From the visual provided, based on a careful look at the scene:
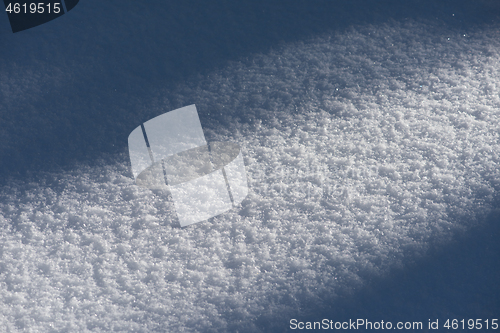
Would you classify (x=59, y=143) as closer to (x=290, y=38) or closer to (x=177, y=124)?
(x=177, y=124)

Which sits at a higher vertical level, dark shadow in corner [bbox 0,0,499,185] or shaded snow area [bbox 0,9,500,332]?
dark shadow in corner [bbox 0,0,499,185]

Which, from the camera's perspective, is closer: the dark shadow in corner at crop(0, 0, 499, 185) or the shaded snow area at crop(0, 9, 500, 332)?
the shaded snow area at crop(0, 9, 500, 332)

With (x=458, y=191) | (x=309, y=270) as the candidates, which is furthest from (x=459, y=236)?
(x=309, y=270)

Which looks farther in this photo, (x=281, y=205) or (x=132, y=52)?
(x=132, y=52)

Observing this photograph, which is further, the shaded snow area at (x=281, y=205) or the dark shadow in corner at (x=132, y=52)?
the dark shadow in corner at (x=132, y=52)

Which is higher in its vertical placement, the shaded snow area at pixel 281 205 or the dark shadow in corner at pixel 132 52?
the dark shadow in corner at pixel 132 52

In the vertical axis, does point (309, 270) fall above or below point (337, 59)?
below

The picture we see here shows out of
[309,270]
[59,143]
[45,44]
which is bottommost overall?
[309,270]

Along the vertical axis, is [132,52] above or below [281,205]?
above
